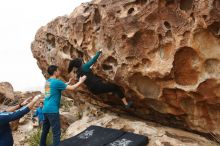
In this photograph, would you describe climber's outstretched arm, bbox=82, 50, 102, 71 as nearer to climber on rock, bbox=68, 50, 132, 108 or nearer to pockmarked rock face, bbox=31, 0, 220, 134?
climber on rock, bbox=68, 50, 132, 108

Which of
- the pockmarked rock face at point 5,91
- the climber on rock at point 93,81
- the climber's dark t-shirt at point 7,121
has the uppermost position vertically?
the climber on rock at point 93,81

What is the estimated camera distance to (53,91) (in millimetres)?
6711

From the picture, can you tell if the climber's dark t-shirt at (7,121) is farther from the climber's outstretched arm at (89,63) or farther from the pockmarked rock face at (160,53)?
the pockmarked rock face at (160,53)

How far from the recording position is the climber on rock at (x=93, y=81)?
7.53 meters

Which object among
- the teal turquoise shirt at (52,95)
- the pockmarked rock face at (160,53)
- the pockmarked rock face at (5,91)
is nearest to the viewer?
the pockmarked rock face at (160,53)

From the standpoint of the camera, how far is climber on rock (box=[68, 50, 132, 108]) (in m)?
7.53

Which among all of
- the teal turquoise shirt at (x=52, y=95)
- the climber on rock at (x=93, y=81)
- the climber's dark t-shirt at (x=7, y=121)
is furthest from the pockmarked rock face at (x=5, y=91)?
the climber's dark t-shirt at (x=7, y=121)

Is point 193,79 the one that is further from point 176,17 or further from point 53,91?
point 53,91

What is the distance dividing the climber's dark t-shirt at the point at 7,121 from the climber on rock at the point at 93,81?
7.06ft

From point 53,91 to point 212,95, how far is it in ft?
10.3

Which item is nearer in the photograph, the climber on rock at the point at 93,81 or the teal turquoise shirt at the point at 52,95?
the teal turquoise shirt at the point at 52,95

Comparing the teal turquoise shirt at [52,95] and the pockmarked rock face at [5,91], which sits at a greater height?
the teal turquoise shirt at [52,95]

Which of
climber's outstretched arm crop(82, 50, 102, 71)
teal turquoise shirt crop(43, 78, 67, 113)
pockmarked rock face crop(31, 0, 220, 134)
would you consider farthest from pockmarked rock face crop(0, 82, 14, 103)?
teal turquoise shirt crop(43, 78, 67, 113)

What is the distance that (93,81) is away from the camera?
25.0 ft
